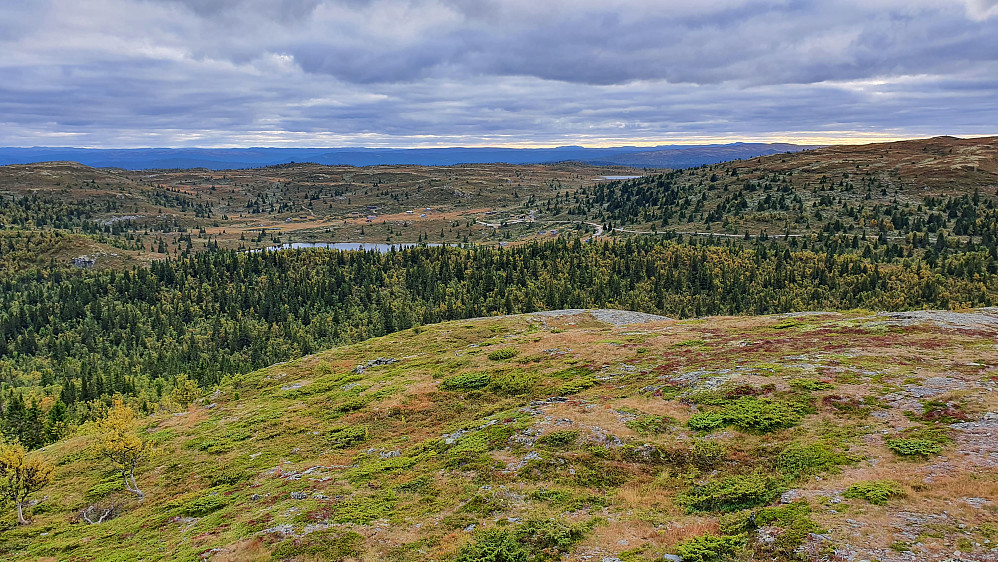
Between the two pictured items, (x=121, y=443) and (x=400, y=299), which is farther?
(x=400, y=299)

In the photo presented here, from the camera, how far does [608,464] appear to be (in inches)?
1225

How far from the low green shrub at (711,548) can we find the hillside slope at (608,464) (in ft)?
0.50

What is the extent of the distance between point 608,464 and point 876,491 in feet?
44.1

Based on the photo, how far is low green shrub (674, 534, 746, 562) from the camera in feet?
64.4

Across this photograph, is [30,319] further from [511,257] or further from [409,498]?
[409,498]

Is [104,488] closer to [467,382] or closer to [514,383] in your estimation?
[467,382]

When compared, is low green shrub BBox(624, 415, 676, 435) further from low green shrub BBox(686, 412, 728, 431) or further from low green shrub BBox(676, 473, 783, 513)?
low green shrub BBox(676, 473, 783, 513)

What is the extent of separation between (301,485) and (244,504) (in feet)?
12.1

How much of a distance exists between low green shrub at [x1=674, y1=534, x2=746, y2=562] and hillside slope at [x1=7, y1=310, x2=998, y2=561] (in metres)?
0.15

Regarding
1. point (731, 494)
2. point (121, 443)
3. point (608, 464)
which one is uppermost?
point (731, 494)

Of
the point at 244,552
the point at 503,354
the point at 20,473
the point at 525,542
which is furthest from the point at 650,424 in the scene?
the point at 20,473

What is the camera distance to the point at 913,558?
57.7 feet

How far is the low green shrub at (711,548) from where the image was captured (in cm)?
1962

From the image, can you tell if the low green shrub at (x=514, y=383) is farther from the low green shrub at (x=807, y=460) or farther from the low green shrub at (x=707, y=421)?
the low green shrub at (x=807, y=460)
